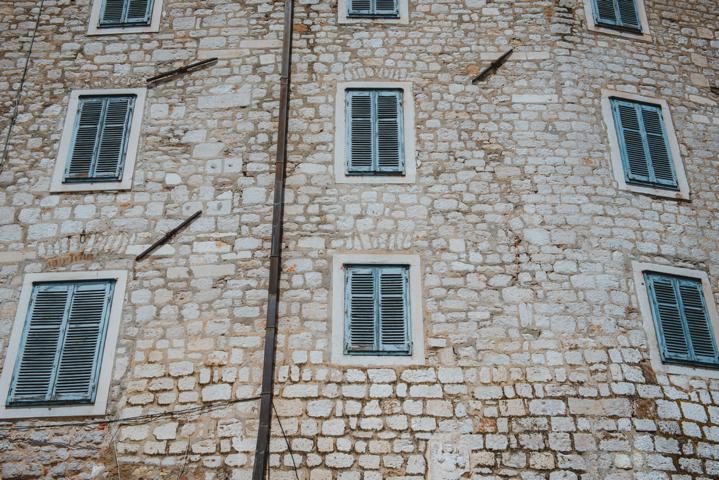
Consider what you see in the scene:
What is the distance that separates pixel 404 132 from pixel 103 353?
15.5ft

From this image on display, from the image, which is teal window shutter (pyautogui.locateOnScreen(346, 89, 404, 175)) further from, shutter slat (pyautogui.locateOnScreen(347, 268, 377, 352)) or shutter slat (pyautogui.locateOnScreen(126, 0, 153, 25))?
shutter slat (pyautogui.locateOnScreen(126, 0, 153, 25))

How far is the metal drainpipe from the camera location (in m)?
7.83

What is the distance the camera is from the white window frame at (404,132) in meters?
9.46

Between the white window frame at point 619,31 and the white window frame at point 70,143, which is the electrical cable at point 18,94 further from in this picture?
the white window frame at point 619,31

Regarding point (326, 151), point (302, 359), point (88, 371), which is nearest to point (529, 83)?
point (326, 151)

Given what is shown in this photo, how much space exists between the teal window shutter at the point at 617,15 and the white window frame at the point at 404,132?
328 cm

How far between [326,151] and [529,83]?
3.08 meters

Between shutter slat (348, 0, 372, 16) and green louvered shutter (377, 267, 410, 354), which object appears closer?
green louvered shutter (377, 267, 410, 354)

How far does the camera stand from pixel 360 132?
386 inches

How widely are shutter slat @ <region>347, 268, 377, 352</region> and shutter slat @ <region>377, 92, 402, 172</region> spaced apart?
1.55 metres

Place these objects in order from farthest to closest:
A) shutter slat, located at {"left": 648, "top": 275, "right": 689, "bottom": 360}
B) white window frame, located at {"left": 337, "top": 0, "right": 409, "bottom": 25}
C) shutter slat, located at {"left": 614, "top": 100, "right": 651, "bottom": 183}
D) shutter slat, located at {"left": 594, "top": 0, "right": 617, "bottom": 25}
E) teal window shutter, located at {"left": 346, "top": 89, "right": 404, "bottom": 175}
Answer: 1. shutter slat, located at {"left": 594, "top": 0, "right": 617, "bottom": 25}
2. white window frame, located at {"left": 337, "top": 0, "right": 409, "bottom": 25}
3. shutter slat, located at {"left": 614, "top": 100, "right": 651, "bottom": 183}
4. teal window shutter, located at {"left": 346, "top": 89, "right": 404, "bottom": 175}
5. shutter slat, located at {"left": 648, "top": 275, "right": 689, "bottom": 360}

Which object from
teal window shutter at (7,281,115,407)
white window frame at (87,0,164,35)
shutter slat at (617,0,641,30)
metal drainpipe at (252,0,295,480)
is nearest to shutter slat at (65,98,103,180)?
white window frame at (87,0,164,35)

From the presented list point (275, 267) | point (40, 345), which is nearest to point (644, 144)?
point (275, 267)

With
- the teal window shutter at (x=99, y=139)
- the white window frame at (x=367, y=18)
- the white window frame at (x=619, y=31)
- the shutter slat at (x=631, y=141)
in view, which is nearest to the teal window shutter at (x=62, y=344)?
the teal window shutter at (x=99, y=139)
